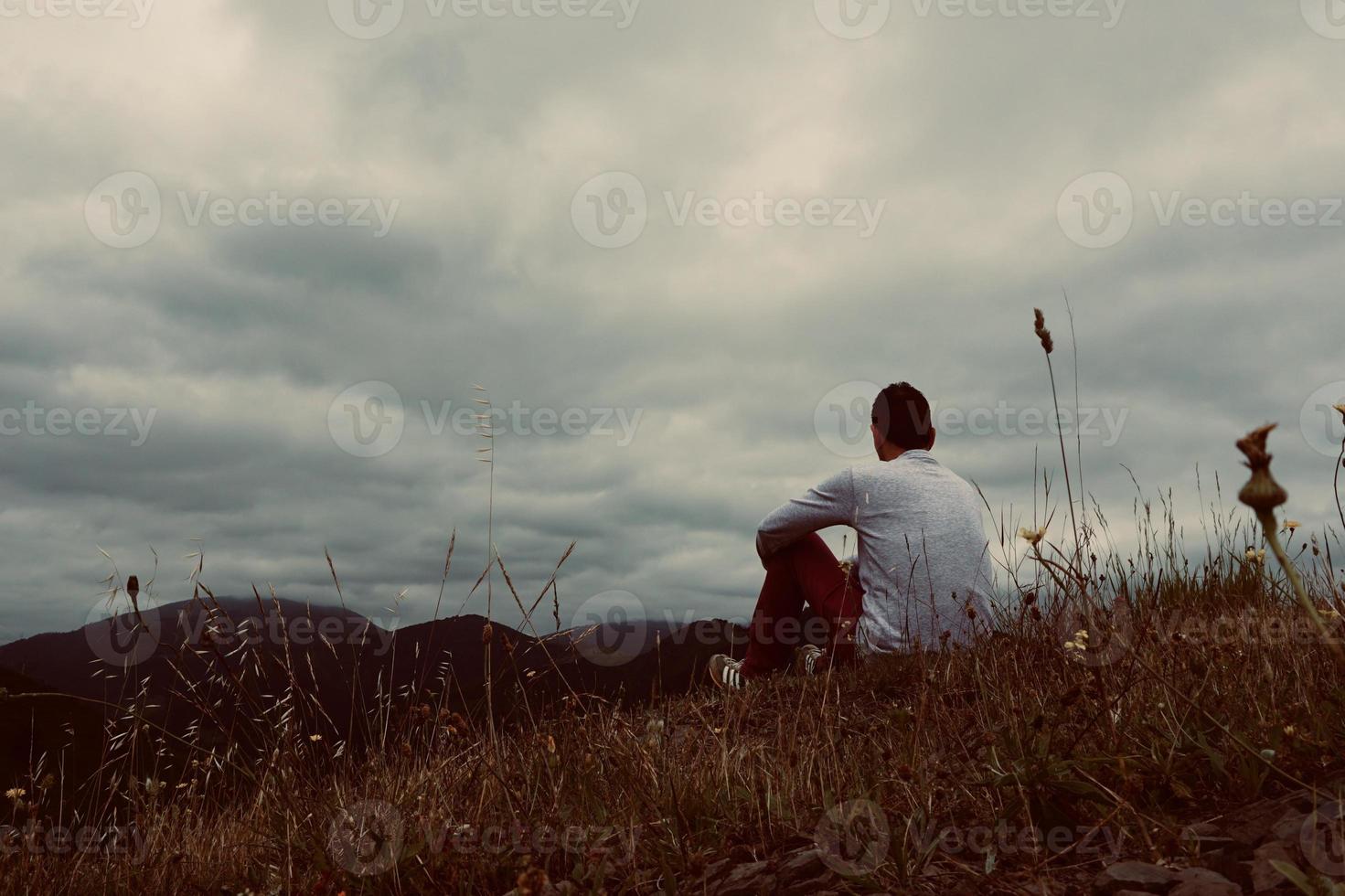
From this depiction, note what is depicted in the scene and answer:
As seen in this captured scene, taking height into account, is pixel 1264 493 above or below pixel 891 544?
below

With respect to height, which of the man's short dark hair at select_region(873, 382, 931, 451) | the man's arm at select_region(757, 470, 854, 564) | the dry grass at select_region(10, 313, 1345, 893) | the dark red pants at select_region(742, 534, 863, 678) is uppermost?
the man's short dark hair at select_region(873, 382, 931, 451)

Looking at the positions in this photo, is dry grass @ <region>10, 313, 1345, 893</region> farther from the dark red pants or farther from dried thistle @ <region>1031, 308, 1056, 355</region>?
the dark red pants

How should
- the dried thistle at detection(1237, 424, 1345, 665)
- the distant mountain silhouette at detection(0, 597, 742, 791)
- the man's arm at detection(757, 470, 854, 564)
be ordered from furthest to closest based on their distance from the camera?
1. the man's arm at detection(757, 470, 854, 564)
2. the distant mountain silhouette at detection(0, 597, 742, 791)
3. the dried thistle at detection(1237, 424, 1345, 665)

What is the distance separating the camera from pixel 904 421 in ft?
17.2

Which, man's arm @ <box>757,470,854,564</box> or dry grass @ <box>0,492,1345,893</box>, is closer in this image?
dry grass @ <box>0,492,1345,893</box>

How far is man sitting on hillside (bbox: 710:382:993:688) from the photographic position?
15.6ft

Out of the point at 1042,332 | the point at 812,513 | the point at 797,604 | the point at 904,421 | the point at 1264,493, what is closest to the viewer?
the point at 1264,493

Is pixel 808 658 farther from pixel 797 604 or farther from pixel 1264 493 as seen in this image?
pixel 1264 493

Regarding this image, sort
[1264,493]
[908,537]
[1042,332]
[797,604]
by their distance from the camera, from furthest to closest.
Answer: [797,604], [908,537], [1042,332], [1264,493]

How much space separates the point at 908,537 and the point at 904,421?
0.81 m

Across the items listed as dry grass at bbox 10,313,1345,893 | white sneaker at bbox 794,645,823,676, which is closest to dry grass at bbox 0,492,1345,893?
dry grass at bbox 10,313,1345,893

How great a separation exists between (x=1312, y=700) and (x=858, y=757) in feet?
4.03

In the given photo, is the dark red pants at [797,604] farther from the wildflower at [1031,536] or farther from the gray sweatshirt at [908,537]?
the wildflower at [1031,536]

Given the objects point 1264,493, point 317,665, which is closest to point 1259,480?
point 1264,493
